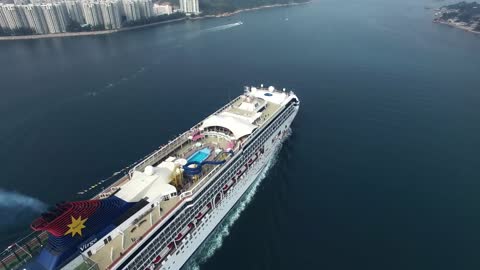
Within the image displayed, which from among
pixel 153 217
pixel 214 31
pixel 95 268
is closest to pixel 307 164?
pixel 153 217

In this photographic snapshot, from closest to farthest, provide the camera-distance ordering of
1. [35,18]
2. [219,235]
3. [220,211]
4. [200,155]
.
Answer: [220,211] → [219,235] → [200,155] → [35,18]

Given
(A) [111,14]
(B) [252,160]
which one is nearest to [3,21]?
(A) [111,14]

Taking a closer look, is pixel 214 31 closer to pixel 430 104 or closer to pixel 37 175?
pixel 430 104

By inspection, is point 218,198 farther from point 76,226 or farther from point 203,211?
point 76,226

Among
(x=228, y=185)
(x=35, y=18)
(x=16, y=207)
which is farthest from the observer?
(x=35, y=18)

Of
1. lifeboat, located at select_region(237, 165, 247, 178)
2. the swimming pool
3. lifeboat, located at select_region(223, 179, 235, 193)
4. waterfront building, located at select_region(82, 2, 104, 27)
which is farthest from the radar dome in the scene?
waterfront building, located at select_region(82, 2, 104, 27)

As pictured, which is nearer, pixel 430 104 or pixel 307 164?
pixel 307 164
